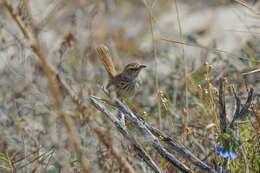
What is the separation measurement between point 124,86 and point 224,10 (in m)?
4.43

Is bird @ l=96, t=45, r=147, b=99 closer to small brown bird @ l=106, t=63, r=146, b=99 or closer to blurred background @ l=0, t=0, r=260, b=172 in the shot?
small brown bird @ l=106, t=63, r=146, b=99

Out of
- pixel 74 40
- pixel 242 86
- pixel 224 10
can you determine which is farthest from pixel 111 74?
pixel 224 10

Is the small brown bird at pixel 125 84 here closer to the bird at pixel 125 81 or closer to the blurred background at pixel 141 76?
the bird at pixel 125 81

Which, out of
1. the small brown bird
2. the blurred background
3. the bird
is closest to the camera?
the blurred background

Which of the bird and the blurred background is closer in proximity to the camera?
the blurred background

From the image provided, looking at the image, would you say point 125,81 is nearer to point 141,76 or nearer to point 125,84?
point 125,84

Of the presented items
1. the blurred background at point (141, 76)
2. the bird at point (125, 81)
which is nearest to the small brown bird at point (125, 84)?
the bird at point (125, 81)

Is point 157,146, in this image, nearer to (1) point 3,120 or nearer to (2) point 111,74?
(2) point 111,74

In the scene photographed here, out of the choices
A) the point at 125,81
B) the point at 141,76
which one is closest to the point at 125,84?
the point at 125,81

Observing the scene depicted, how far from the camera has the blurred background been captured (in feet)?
6.58

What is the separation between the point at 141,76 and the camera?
456 cm

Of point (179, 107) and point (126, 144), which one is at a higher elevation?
point (126, 144)

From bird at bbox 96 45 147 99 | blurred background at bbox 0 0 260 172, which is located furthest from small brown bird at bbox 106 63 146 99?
blurred background at bbox 0 0 260 172

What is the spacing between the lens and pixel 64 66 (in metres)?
4.15
